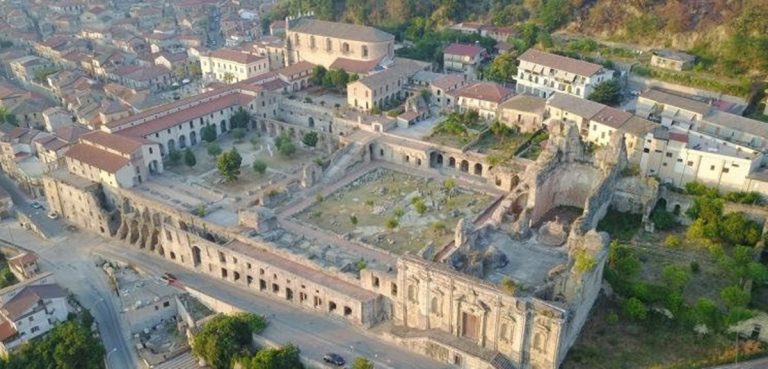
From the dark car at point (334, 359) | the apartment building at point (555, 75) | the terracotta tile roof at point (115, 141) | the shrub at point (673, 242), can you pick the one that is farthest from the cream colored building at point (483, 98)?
the dark car at point (334, 359)

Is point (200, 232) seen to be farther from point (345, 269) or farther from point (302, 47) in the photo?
point (302, 47)

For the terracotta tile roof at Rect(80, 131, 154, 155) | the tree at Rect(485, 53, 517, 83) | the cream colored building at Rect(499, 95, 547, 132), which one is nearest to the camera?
Result: the terracotta tile roof at Rect(80, 131, 154, 155)

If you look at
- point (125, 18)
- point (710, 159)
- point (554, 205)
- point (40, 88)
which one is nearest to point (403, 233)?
point (554, 205)

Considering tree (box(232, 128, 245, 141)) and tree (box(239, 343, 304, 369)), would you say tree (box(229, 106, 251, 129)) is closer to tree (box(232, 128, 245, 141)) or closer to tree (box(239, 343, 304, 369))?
tree (box(232, 128, 245, 141))

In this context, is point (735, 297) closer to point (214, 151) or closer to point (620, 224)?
point (620, 224)

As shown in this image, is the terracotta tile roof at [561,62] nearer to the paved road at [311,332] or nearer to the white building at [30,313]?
the paved road at [311,332]

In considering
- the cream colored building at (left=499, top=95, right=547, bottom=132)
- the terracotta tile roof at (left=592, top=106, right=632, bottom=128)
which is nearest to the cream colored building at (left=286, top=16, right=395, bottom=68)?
the cream colored building at (left=499, top=95, right=547, bottom=132)
